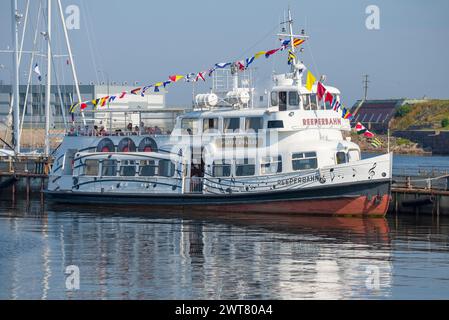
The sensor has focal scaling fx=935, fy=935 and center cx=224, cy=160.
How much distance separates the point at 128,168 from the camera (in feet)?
151

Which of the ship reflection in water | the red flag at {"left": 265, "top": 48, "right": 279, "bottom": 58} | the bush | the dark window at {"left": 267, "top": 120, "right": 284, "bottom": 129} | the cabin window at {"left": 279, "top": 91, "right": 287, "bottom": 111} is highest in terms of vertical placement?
the bush

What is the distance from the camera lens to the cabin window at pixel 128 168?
151 ft

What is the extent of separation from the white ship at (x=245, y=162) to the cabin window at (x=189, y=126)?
58mm

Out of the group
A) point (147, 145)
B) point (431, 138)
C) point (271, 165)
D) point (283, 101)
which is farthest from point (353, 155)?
point (431, 138)

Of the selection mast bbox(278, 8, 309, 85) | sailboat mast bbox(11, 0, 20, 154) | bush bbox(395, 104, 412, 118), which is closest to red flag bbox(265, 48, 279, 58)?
mast bbox(278, 8, 309, 85)

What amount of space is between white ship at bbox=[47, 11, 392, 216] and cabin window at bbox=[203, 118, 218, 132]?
1.7 inches

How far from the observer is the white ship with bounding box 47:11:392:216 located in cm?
4100

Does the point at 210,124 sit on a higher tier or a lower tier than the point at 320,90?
lower

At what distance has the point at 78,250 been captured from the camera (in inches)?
1261

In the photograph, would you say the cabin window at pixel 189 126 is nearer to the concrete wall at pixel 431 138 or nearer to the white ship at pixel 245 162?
the white ship at pixel 245 162

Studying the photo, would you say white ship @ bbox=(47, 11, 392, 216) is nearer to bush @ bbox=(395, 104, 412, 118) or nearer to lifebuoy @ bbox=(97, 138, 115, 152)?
lifebuoy @ bbox=(97, 138, 115, 152)

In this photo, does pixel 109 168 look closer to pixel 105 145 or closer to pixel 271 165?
pixel 105 145

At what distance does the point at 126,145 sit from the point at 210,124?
501 centimetres
